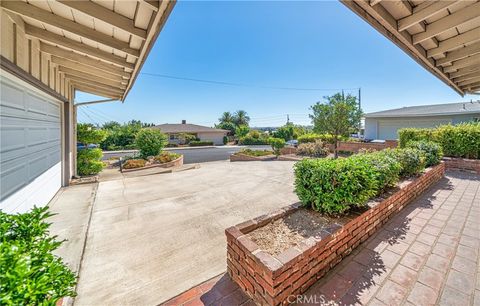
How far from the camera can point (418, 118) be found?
579 inches

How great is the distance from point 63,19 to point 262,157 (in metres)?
11.6

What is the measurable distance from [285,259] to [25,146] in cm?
461

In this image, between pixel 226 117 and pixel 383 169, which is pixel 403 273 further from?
pixel 226 117

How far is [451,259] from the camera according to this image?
7.76ft

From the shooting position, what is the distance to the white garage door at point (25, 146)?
9.21 feet

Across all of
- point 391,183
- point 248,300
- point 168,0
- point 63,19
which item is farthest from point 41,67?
point 391,183

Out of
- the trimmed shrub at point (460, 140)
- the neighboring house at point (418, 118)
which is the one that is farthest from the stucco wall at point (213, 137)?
the trimmed shrub at point (460, 140)

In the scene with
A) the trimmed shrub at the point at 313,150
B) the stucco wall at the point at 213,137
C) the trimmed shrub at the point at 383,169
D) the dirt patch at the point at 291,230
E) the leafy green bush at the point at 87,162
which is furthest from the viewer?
the stucco wall at the point at 213,137

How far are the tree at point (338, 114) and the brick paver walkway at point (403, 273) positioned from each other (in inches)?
289

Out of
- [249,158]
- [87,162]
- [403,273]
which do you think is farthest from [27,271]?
[249,158]

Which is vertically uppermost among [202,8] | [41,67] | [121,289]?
[202,8]

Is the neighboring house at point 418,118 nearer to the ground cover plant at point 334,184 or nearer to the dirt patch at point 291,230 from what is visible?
the ground cover plant at point 334,184

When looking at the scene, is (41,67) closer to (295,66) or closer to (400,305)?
(400,305)

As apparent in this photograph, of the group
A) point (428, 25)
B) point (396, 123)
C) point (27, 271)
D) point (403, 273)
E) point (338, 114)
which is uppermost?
point (428, 25)
